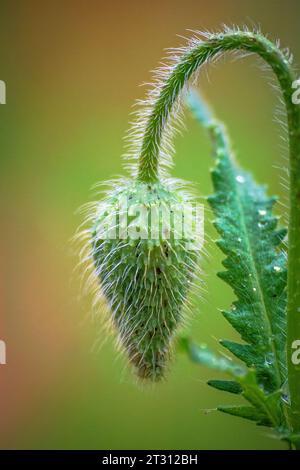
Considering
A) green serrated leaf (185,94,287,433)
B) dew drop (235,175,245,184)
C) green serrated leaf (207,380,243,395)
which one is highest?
dew drop (235,175,245,184)

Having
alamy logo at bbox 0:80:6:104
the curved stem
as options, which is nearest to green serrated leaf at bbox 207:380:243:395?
the curved stem

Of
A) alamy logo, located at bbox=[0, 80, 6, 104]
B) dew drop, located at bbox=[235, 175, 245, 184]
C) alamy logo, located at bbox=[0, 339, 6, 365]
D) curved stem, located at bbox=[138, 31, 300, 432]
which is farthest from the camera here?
alamy logo, located at bbox=[0, 80, 6, 104]

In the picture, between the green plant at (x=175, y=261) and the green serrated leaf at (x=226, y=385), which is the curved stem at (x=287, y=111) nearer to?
the green plant at (x=175, y=261)

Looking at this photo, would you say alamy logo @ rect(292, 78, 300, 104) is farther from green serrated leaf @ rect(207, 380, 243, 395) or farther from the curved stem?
green serrated leaf @ rect(207, 380, 243, 395)

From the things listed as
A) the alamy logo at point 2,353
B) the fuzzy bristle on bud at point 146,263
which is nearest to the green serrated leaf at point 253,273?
the fuzzy bristle on bud at point 146,263

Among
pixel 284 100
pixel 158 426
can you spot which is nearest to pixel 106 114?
pixel 158 426

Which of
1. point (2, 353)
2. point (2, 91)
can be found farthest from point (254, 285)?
point (2, 91)

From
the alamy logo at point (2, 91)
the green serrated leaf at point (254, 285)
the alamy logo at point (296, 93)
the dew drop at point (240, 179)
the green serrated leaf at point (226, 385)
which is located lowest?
the green serrated leaf at point (226, 385)
